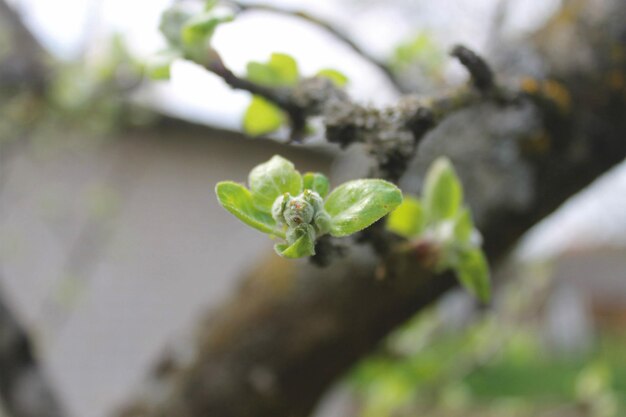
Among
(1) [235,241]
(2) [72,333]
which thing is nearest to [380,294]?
(2) [72,333]

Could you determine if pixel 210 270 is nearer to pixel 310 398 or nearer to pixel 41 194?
pixel 41 194

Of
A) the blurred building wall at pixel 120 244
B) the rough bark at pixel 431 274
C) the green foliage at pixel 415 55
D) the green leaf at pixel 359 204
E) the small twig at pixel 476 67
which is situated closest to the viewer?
the green leaf at pixel 359 204

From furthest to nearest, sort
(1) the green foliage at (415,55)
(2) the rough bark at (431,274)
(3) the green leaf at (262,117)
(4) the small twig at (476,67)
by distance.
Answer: (1) the green foliage at (415,55)
(2) the rough bark at (431,274)
(3) the green leaf at (262,117)
(4) the small twig at (476,67)

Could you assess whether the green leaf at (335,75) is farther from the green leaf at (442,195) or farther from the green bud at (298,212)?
the green bud at (298,212)

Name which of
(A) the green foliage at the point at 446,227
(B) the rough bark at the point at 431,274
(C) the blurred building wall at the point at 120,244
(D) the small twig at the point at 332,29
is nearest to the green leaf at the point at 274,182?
(A) the green foliage at the point at 446,227

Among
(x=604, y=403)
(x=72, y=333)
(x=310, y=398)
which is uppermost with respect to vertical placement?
(x=310, y=398)

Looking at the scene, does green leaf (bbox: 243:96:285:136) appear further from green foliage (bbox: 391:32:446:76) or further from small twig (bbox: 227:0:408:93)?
green foliage (bbox: 391:32:446:76)

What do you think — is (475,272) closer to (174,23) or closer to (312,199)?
(312,199)
